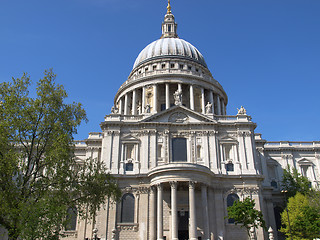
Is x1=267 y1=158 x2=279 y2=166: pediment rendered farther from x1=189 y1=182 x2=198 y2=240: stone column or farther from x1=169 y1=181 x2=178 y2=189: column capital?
x1=169 y1=181 x2=178 y2=189: column capital

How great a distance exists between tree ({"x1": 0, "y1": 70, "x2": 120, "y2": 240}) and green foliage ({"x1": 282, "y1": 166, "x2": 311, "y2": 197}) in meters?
28.7

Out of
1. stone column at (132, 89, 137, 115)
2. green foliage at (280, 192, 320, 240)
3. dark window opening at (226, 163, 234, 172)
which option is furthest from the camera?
stone column at (132, 89, 137, 115)

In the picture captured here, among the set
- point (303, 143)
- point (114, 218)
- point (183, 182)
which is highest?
point (303, 143)

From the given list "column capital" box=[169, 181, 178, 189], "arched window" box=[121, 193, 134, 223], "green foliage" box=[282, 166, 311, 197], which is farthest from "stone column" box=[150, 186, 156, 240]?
"green foliage" box=[282, 166, 311, 197]

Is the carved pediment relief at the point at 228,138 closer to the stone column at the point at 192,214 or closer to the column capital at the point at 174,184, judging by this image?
the stone column at the point at 192,214

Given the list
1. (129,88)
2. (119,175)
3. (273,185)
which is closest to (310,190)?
(273,185)

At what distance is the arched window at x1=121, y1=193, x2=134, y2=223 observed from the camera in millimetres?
37969

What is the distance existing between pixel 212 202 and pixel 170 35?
146 feet

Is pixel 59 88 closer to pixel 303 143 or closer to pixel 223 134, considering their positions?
pixel 223 134

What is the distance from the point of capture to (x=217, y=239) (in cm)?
3641

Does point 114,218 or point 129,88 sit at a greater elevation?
point 129,88

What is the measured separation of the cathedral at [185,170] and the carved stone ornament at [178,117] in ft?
0.45

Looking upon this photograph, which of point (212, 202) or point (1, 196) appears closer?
point (1, 196)

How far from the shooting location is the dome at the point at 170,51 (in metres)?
63.2
